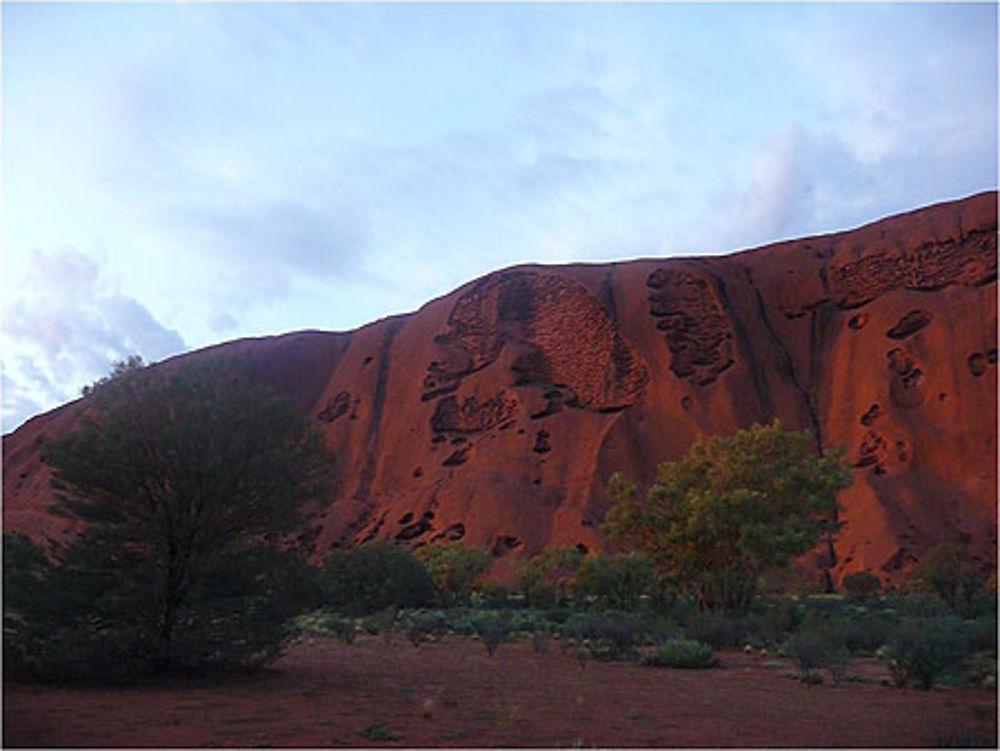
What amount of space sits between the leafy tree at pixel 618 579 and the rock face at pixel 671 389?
76.6ft

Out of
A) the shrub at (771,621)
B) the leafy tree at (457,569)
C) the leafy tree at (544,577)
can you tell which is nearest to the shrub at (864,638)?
the shrub at (771,621)

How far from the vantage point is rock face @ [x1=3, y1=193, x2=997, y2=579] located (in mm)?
58438

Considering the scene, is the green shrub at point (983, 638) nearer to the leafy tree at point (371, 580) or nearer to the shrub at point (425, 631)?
the shrub at point (425, 631)

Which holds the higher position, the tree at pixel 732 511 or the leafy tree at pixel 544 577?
the tree at pixel 732 511

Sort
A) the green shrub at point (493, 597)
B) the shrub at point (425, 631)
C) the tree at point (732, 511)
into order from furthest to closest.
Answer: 1. the green shrub at point (493, 597)
2. the tree at point (732, 511)
3. the shrub at point (425, 631)

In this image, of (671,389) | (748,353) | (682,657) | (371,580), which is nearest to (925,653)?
(682,657)

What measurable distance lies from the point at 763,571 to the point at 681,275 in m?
47.0

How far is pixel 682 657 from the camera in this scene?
738 inches

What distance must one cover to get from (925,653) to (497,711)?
7.18 meters

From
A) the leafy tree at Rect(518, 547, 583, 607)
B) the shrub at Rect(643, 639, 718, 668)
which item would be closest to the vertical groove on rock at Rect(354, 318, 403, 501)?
the leafy tree at Rect(518, 547, 583, 607)

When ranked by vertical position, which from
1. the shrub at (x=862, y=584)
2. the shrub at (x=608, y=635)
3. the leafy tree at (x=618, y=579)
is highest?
the leafy tree at (x=618, y=579)

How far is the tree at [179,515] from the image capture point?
559 inches

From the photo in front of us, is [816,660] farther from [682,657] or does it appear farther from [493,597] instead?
[493,597]

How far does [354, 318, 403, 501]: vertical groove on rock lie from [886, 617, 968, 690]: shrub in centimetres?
5554
